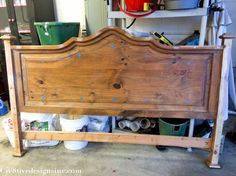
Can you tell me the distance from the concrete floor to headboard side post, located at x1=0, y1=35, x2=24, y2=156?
0.10 m

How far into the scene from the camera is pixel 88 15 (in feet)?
8.34

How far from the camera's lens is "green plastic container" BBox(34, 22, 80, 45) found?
1.63 meters

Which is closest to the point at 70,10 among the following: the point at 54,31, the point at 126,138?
the point at 54,31

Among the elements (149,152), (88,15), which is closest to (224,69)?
(149,152)

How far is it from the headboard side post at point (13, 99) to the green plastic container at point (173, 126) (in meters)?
1.21

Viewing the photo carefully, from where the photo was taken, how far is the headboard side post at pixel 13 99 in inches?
63.7

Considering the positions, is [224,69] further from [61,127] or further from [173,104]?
[61,127]

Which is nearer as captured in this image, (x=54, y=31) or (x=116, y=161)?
(x=54, y=31)

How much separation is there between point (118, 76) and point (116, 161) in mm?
714

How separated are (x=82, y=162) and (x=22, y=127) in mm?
629


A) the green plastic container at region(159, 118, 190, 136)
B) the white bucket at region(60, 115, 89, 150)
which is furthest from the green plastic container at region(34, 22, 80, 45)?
the green plastic container at region(159, 118, 190, 136)

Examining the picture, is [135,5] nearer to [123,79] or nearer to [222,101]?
[123,79]

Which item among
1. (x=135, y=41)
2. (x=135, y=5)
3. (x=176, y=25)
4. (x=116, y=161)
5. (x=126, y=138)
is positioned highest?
(x=135, y=5)

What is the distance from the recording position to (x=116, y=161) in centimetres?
176
